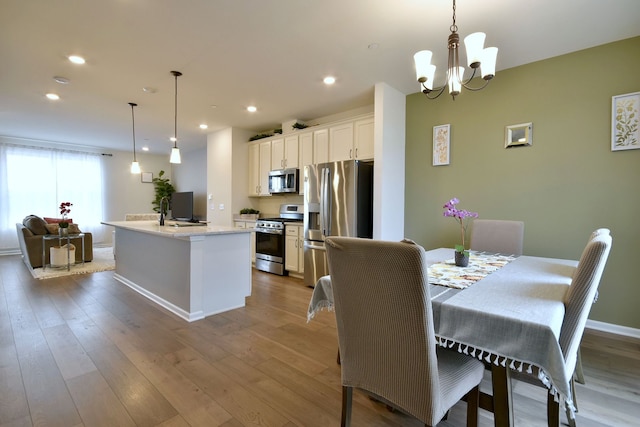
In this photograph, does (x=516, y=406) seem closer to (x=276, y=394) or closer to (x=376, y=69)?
(x=276, y=394)

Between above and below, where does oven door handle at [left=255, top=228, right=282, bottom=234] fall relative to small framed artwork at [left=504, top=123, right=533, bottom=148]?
below

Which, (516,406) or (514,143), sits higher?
(514,143)

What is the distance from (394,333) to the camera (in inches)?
43.8

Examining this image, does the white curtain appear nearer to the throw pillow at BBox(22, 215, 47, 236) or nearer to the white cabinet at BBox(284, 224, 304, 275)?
the throw pillow at BBox(22, 215, 47, 236)

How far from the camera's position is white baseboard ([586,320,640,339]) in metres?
2.66

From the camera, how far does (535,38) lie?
265 centimetres

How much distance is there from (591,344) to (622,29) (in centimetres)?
263

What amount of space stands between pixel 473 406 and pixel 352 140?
3.48 meters

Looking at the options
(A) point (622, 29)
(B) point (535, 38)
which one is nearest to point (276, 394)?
(B) point (535, 38)

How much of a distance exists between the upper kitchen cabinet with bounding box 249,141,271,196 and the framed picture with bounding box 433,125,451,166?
115 inches

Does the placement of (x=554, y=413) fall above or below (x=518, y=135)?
below

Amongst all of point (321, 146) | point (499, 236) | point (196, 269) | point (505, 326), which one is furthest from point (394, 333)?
point (321, 146)

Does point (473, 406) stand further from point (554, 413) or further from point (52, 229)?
point (52, 229)

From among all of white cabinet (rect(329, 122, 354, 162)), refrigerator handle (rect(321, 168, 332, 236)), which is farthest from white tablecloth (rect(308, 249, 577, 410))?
white cabinet (rect(329, 122, 354, 162))
